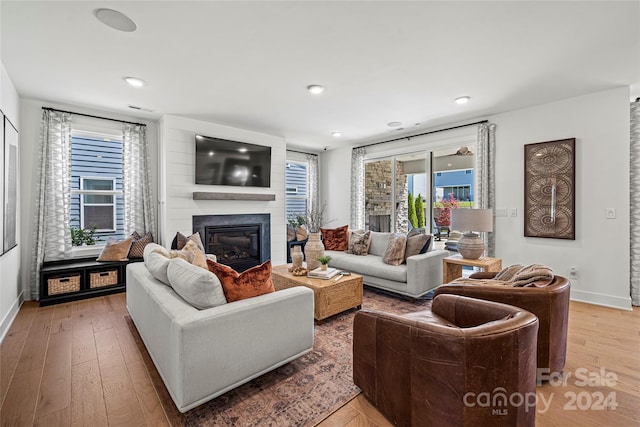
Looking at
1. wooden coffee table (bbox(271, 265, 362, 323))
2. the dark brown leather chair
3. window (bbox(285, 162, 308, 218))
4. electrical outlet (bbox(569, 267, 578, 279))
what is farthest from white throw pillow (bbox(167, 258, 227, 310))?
window (bbox(285, 162, 308, 218))

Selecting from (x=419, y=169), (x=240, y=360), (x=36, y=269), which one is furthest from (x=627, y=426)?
(x=36, y=269)

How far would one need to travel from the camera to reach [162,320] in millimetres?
1807

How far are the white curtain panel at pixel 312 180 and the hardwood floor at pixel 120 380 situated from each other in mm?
4489

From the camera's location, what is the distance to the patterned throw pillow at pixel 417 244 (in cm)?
377

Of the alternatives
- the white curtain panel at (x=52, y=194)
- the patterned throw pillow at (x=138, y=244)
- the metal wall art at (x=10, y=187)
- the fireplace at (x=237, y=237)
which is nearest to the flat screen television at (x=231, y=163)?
the fireplace at (x=237, y=237)

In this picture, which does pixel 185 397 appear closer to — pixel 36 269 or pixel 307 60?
pixel 307 60

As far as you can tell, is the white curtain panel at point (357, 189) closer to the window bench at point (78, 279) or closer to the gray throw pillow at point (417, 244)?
the gray throw pillow at point (417, 244)

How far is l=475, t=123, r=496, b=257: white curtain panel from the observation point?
4.17m

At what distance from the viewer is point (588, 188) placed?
3.47 metres

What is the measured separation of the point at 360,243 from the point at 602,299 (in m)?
2.97

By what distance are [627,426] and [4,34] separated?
192 inches

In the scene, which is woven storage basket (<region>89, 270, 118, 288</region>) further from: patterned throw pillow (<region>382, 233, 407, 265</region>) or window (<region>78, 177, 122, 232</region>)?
patterned throw pillow (<region>382, 233, 407, 265</region>)

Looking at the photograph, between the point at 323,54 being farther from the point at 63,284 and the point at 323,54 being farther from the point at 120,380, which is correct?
the point at 63,284

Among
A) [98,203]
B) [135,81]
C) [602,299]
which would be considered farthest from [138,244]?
[602,299]
